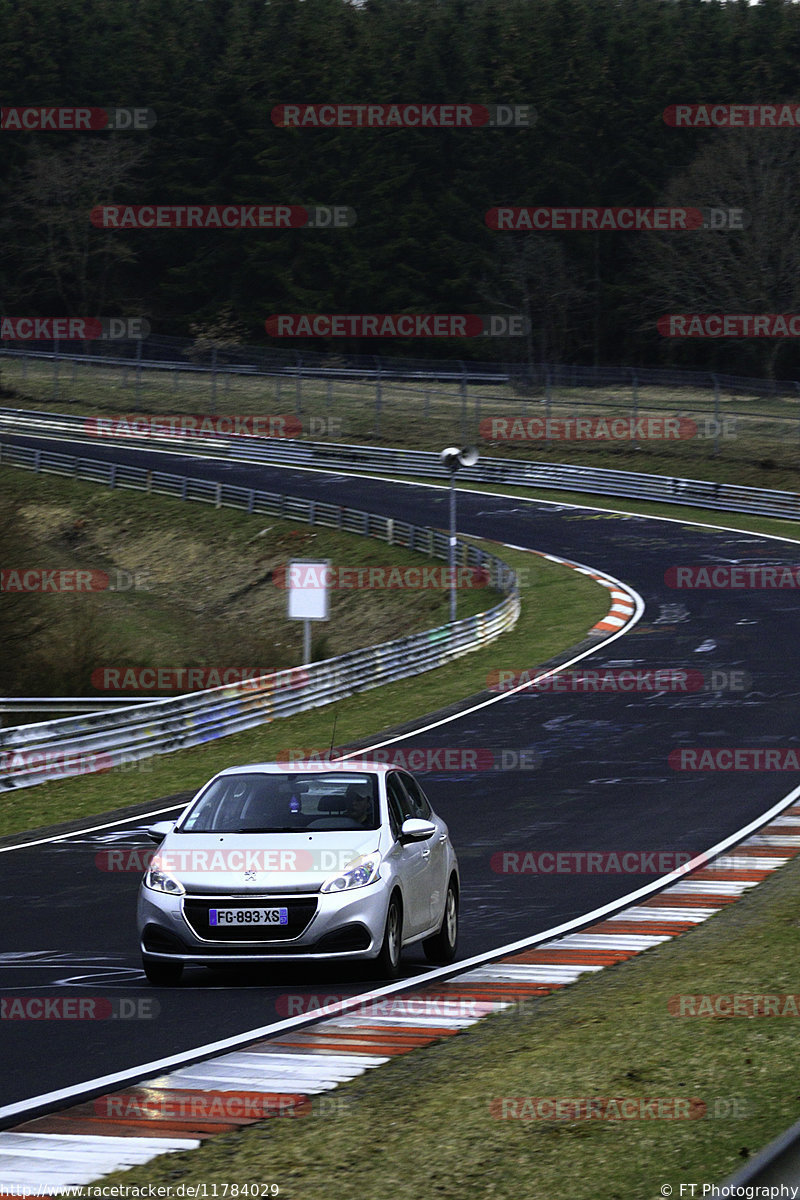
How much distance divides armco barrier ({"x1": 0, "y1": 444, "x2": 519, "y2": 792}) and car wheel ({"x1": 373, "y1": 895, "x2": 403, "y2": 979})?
12.6 metres

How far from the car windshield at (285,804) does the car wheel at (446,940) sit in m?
1.03

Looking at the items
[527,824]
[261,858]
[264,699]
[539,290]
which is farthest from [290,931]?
[539,290]

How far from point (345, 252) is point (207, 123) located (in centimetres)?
1310

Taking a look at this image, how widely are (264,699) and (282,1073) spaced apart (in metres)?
20.9

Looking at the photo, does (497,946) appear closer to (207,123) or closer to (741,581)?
(741,581)

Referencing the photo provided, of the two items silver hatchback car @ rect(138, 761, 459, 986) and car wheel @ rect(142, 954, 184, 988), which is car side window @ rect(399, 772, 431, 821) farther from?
car wheel @ rect(142, 954, 184, 988)

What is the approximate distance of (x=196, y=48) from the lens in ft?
343

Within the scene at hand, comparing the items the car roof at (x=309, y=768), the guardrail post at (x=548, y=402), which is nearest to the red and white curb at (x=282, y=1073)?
the car roof at (x=309, y=768)

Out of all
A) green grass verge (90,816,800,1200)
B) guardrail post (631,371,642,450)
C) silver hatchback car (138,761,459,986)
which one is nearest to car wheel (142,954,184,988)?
silver hatchback car (138,761,459,986)

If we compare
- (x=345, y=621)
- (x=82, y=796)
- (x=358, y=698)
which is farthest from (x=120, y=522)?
(x=82, y=796)

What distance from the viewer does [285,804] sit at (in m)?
11.1

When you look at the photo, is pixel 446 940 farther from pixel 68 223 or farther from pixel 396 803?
pixel 68 223

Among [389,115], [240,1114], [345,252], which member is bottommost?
[240,1114]

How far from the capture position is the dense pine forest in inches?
3701
